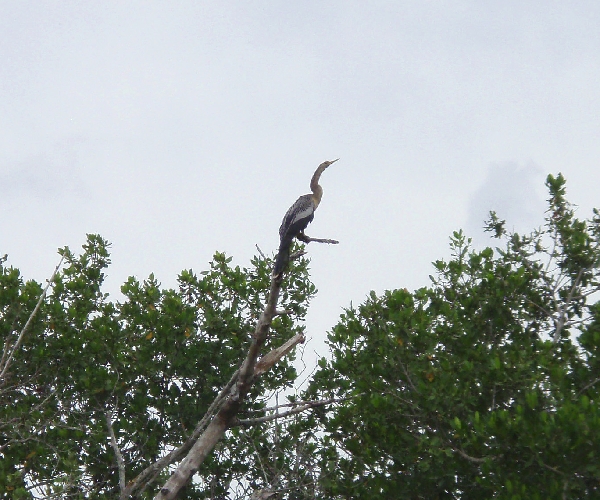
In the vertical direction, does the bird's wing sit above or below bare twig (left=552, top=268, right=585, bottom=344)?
below

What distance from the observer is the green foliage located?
11328 mm

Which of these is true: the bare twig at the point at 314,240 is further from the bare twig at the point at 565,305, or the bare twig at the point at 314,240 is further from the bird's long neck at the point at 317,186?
the bare twig at the point at 565,305

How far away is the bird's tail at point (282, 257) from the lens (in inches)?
304

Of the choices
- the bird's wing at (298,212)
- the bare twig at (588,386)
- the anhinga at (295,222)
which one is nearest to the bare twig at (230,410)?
the anhinga at (295,222)

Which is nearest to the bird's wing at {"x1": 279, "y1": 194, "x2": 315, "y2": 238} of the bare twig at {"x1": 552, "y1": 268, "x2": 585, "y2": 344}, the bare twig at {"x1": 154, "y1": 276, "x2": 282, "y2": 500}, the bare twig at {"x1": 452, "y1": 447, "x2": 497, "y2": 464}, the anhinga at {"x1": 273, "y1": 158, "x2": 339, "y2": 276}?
the anhinga at {"x1": 273, "y1": 158, "x2": 339, "y2": 276}

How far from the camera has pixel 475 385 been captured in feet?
31.7

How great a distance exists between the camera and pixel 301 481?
32.8 ft

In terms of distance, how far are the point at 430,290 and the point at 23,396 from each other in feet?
19.6

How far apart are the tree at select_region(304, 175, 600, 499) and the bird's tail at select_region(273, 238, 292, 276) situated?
1.96 meters

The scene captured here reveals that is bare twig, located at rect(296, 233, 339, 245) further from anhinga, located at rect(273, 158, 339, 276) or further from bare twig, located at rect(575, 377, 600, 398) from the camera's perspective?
bare twig, located at rect(575, 377, 600, 398)

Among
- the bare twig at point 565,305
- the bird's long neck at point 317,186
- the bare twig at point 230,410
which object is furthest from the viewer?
the bare twig at point 565,305

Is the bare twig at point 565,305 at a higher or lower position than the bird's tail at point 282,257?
higher

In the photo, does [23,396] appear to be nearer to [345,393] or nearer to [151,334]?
[151,334]

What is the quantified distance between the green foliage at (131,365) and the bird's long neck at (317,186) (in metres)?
2.01
